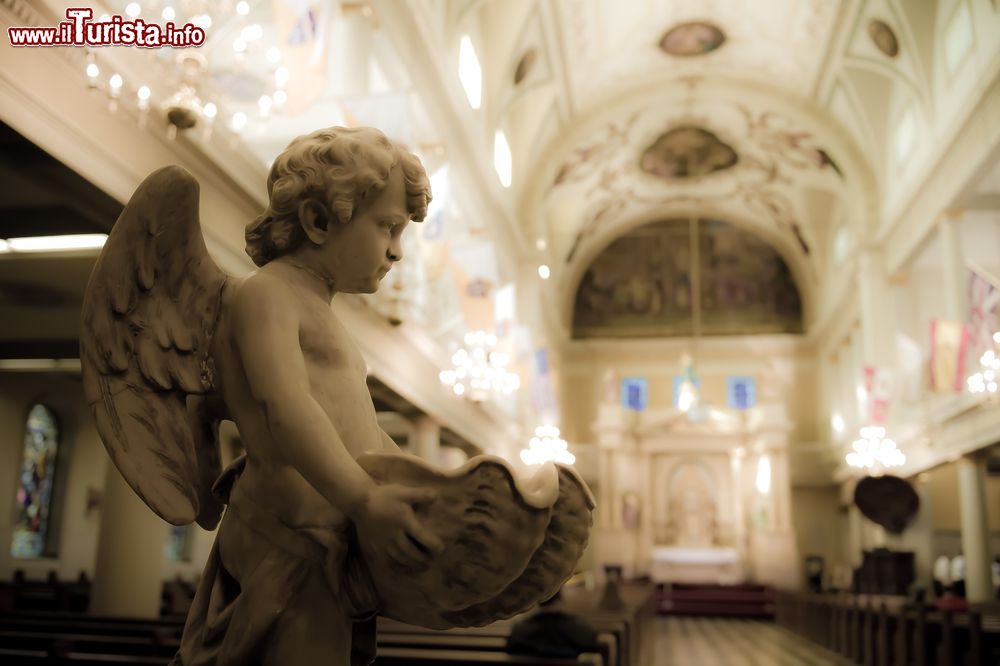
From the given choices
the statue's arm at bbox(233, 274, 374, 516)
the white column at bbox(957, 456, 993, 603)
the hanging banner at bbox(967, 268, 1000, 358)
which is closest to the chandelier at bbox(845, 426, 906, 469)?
the white column at bbox(957, 456, 993, 603)

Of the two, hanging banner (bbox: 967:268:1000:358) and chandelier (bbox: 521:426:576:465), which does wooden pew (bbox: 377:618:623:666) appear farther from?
chandelier (bbox: 521:426:576:465)

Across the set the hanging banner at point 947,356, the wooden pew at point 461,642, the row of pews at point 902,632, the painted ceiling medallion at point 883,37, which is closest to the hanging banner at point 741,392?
the painted ceiling medallion at point 883,37

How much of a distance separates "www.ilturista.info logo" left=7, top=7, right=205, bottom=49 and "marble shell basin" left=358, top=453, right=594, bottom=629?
4.24m

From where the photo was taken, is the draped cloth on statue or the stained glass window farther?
the stained glass window

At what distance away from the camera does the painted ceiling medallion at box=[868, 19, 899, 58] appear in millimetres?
14570

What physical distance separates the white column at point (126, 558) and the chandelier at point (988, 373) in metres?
8.99

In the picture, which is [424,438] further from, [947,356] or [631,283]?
[631,283]

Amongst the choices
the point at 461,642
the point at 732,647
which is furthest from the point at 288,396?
the point at 732,647

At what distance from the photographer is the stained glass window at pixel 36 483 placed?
49.6 feet

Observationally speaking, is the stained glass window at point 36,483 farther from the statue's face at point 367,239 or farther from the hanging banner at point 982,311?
the statue's face at point 367,239

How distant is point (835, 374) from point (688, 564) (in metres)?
7.04

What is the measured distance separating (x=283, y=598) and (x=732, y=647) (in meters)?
11.5

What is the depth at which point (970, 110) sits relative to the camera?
1200 cm

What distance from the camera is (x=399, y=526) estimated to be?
131 centimetres
